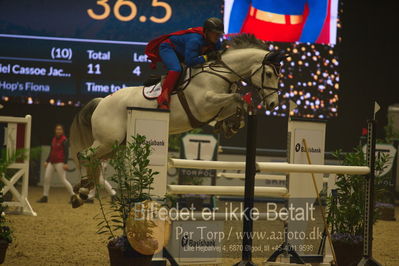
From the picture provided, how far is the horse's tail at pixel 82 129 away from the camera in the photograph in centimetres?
637

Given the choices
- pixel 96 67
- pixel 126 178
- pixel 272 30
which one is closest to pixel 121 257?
pixel 126 178

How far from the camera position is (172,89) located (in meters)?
5.72

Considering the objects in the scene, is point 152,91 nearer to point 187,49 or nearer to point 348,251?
point 187,49

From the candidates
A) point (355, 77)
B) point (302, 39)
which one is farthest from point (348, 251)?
point (355, 77)

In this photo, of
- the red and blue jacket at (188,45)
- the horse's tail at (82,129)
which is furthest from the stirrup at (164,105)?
the horse's tail at (82,129)

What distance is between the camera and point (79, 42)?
10.1 meters

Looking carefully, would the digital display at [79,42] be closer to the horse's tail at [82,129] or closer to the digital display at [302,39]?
the digital display at [302,39]

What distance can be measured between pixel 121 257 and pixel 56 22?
6.84 m

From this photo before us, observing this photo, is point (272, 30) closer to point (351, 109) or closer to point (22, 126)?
point (351, 109)

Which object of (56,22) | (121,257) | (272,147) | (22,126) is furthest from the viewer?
(272,147)

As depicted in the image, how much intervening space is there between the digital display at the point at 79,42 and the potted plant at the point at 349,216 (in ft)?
18.9

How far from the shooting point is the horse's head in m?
5.67

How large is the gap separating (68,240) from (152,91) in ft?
5.18

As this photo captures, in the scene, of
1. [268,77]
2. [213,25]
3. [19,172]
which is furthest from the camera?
[19,172]
